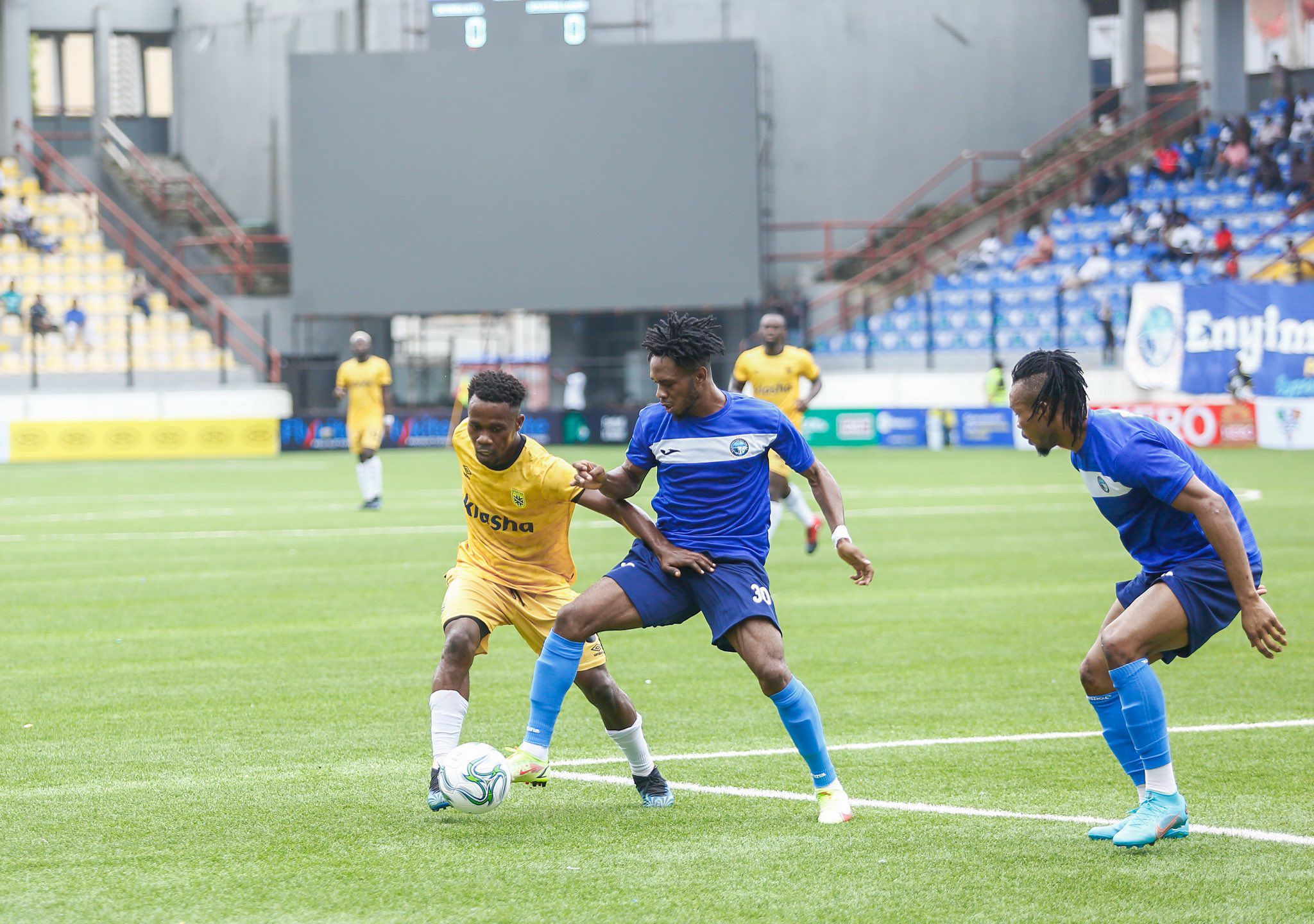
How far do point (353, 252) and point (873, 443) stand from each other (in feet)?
45.1

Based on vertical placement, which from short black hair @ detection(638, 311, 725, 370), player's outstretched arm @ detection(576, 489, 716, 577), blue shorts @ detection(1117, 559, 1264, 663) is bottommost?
blue shorts @ detection(1117, 559, 1264, 663)

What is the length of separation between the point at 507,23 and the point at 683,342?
112 feet

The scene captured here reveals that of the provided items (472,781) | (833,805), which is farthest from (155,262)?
(833,805)

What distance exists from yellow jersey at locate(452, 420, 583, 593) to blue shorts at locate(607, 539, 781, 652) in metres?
0.48

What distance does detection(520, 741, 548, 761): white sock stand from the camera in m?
6.30

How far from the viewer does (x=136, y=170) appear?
152ft

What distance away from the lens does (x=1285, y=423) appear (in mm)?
29250

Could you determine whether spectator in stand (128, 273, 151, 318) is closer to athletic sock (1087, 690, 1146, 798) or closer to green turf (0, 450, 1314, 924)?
green turf (0, 450, 1314, 924)

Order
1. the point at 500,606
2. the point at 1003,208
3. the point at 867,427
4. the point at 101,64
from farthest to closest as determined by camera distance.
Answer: the point at 101,64, the point at 1003,208, the point at 867,427, the point at 500,606

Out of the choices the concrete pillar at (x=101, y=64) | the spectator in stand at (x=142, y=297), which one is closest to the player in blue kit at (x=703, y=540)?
the spectator in stand at (x=142, y=297)

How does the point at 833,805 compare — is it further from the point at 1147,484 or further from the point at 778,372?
→ the point at 778,372

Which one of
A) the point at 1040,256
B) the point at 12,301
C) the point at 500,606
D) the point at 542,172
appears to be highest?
the point at 542,172

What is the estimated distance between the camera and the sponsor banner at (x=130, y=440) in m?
35.8

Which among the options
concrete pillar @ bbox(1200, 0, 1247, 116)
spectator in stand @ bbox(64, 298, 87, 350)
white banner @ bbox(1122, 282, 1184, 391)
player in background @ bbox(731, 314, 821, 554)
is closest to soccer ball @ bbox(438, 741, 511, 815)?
player in background @ bbox(731, 314, 821, 554)
